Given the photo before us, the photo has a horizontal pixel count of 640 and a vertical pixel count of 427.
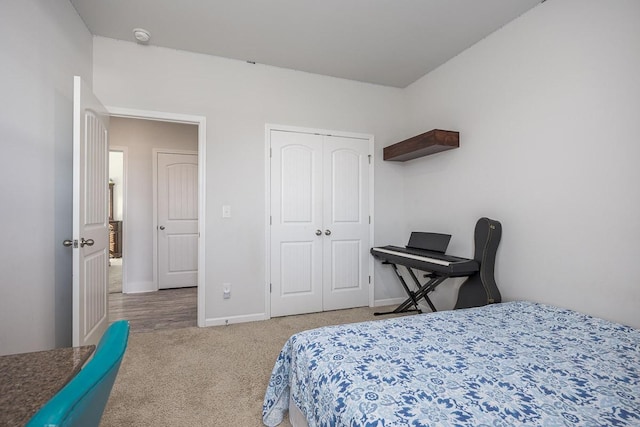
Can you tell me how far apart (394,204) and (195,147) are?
322 cm

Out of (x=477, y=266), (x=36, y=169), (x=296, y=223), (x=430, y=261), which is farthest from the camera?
(x=296, y=223)

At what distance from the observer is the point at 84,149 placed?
212 cm

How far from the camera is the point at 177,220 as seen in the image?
468cm

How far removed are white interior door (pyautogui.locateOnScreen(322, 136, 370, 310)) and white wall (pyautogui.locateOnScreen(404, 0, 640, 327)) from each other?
1.04m

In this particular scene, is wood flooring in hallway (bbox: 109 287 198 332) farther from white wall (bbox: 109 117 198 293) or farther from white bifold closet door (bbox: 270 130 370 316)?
white bifold closet door (bbox: 270 130 370 316)

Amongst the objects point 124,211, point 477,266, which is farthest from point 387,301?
point 124,211

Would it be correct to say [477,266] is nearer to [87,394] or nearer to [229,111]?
[87,394]

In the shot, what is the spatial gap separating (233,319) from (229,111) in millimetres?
2178

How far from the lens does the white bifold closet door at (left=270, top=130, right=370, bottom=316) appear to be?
11.0ft

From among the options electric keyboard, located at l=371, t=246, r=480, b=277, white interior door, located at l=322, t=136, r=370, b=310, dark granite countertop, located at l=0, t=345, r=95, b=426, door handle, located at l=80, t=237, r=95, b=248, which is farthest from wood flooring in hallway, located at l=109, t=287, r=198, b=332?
dark granite countertop, located at l=0, t=345, r=95, b=426

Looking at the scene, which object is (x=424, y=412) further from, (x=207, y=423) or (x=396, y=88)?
(x=396, y=88)

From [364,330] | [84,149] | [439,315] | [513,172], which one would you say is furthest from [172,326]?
[513,172]

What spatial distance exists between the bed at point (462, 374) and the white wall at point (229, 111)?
1.70 meters

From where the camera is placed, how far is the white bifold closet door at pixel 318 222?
335cm
